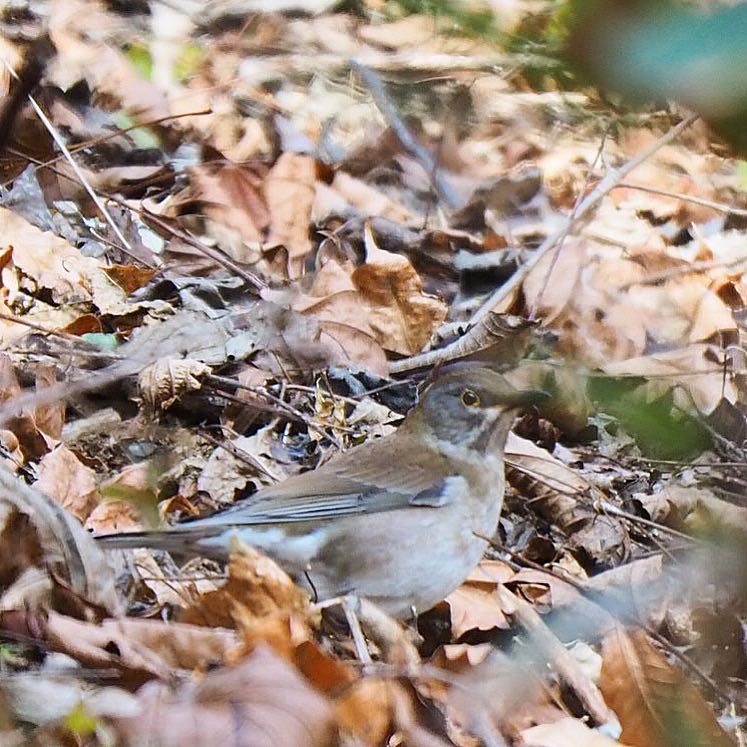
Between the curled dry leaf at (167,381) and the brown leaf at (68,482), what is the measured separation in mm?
669

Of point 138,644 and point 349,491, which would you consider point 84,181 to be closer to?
point 349,491

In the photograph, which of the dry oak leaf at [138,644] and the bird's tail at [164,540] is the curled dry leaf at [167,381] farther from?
the dry oak leaf at [138,644]

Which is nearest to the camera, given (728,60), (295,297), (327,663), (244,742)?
(728,60)

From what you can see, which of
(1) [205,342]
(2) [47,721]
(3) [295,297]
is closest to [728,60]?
(2) [47,721]

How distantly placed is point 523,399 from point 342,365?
1.50 meters

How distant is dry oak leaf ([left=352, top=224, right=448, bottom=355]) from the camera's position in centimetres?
622

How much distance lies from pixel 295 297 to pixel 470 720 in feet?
11.7

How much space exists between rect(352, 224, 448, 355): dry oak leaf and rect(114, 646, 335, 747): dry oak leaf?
3.62m

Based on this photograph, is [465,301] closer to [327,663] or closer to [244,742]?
[327,663]

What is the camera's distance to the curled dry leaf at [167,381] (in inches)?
205

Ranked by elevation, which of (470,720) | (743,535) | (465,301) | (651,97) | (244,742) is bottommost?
(465,301)

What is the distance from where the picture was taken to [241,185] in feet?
25.0

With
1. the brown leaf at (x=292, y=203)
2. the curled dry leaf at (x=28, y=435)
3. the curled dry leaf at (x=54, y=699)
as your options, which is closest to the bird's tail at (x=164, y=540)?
the curled dry leaf at (x=54, y=699)

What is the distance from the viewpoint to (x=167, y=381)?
5.24 m
